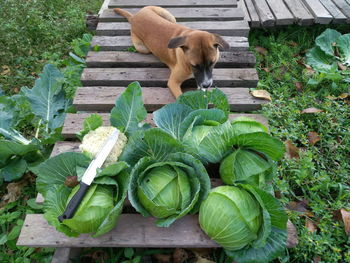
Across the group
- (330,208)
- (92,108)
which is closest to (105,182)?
(92,108)

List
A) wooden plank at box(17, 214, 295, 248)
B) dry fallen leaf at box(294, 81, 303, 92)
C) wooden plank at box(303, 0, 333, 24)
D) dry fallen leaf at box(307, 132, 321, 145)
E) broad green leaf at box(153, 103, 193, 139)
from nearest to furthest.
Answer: wooden plank at box(17, 214, 295, 248)
broad green leaf at box(153, 103, 193, 139)
dry fallen leaf at box(307, 132, 321, 145)
dry fallen leaf at box(294, 81, 303, 92)
wooden plank at box(303, 0, 333, 24)

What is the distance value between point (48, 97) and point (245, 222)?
2279 millimetres

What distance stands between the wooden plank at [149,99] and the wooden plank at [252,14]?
1536 mm

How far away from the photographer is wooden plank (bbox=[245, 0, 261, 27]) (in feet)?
13.3

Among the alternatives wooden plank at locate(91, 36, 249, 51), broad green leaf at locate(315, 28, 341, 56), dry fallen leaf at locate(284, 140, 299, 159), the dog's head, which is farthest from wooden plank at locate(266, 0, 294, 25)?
dry fallen leaf at locate(284, 140, 299, 159)

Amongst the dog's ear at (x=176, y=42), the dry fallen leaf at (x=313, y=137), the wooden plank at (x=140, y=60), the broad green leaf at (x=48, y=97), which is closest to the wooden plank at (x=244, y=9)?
the wooden plank at (x=140, y=60)

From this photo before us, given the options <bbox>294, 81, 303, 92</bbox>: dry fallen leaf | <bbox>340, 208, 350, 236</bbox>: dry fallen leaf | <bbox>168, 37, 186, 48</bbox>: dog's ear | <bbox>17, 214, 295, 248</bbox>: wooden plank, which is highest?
<bbox>168, 37, 186, 48</bbox>: dog's ear

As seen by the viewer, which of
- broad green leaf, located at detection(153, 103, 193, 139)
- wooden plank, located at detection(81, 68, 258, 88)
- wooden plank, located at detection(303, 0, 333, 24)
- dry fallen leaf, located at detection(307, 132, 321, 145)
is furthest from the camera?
wooden plank, located at detection(303, 0, 333, 24)

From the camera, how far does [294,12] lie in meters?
4.14

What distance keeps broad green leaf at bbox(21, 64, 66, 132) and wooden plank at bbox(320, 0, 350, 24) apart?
3725mm

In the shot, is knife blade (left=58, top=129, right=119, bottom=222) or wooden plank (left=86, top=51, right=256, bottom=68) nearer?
knife blade (left=58, top=129, right=119, bottom=222)

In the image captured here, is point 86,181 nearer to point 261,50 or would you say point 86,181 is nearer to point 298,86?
point 298,86

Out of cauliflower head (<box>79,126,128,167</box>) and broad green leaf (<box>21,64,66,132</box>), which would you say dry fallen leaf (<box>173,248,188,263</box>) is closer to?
cauliflower head (<box>79,126,128,167</box>)

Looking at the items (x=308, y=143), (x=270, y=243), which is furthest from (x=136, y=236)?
(x=308, y=143)
